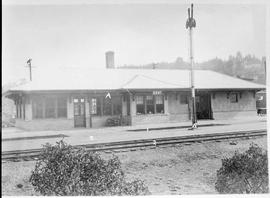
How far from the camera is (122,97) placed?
64.8 feet

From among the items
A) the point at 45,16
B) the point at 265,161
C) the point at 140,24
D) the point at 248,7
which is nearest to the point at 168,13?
the point at 140,24

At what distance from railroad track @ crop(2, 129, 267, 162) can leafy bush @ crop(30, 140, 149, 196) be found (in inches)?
61.1

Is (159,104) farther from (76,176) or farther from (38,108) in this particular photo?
(76,176)

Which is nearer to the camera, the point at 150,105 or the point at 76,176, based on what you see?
the point at 76,176

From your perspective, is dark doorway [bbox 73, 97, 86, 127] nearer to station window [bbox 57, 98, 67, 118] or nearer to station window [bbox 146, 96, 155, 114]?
station window [bbox 57, 98, 67, 118]

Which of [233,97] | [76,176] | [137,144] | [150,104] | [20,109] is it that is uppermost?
[233,97]

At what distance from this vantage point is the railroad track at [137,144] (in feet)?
30.0

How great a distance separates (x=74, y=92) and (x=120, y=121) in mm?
3193

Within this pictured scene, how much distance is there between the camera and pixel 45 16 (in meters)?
9.68

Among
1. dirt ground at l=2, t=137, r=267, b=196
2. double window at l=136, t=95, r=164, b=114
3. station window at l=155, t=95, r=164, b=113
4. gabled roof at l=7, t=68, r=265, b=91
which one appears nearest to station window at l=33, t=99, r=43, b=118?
gabled roof at l=7, t=68, r=265, b=91

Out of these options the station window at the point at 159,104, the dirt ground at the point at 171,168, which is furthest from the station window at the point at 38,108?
the dirt ground at the point at 171,168

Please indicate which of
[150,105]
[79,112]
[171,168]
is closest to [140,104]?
[150,105]

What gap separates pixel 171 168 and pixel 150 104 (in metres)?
11.0

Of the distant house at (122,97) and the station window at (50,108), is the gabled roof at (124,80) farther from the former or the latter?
the station window at (50,108)
